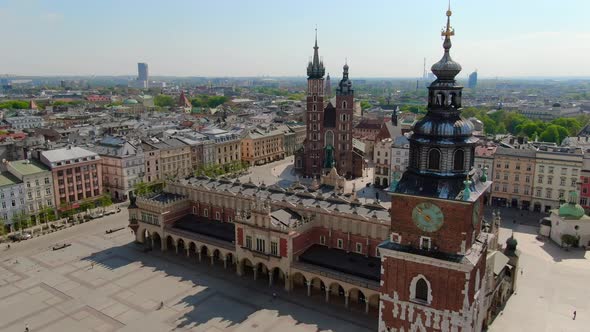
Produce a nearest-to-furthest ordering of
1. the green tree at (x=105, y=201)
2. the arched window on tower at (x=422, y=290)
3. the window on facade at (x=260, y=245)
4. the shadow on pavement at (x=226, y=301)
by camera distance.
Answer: the arched window on tower at (x=422, y=290) → the shadow on pavement at (x=226, y=301) → the window on facade at (x=260, y=245) → the green tree at (x=105, y=201)

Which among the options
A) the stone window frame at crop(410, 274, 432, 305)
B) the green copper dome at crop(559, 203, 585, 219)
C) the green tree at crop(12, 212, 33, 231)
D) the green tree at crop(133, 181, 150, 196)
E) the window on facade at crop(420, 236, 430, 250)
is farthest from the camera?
the green tree at crop(133, 181, 150, 196)

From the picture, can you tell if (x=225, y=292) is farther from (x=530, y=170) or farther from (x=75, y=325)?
(x=530, y=170)

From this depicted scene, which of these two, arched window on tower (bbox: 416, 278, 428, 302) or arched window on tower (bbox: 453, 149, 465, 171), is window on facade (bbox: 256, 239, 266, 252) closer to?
arched window on tower (bbox: 416, 278, 428, 302)

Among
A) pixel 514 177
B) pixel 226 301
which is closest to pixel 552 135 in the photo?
pixel 514 177

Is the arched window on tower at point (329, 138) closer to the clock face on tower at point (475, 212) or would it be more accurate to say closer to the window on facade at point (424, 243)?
the clock face on tower at point (475, 212)

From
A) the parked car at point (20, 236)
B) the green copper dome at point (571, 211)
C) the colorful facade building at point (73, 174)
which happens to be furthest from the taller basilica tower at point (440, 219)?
the colorful facade building at point (73, 174)

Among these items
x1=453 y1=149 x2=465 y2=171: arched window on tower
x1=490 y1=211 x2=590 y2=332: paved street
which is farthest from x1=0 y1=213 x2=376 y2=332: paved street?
x1=453 y1=149 x2=465 y2=171: arched window on tower
